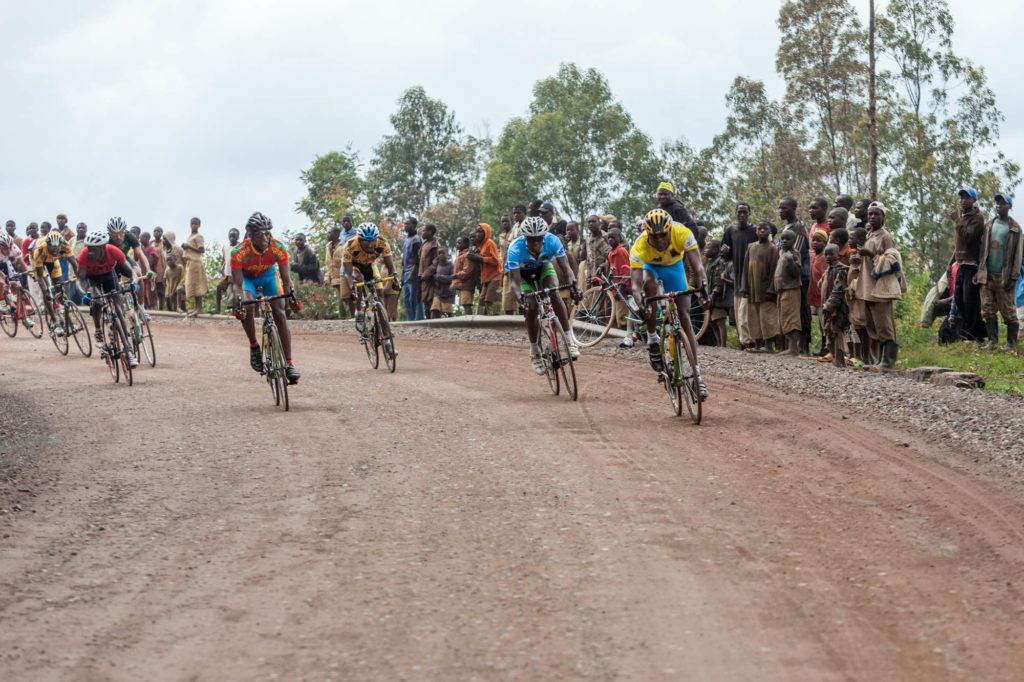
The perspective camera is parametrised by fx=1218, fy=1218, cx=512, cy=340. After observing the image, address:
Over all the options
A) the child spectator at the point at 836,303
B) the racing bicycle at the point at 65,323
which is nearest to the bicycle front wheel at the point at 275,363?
the child spectator at the point at 836,303

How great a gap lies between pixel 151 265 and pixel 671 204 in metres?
18.6

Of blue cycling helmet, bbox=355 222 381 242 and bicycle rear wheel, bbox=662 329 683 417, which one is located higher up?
blue cycling helmet, bbox=355 222 381 242

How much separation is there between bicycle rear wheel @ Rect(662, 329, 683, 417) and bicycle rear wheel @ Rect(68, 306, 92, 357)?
12.2 m

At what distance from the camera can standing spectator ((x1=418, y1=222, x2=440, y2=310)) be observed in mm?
24516

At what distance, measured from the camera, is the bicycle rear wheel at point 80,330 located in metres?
20.6

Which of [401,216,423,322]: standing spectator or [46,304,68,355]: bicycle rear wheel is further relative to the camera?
[401,216,423,322]: standing spectator

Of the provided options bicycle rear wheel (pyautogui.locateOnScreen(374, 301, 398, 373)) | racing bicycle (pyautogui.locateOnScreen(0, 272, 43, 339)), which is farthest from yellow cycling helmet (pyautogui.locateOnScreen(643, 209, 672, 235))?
racing bicycle (pyautogui.locateOnScreen(0, 272, 43, 339))

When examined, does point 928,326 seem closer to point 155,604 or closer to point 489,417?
point 489,417

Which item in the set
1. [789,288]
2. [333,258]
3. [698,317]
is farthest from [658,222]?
[333,258]

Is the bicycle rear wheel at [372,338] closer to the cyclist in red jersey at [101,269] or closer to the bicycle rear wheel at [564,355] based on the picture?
the cyclist in red jersey at [101,269]

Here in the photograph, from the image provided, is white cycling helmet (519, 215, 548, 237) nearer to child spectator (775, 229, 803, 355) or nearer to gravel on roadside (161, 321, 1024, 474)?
gravel on roadside (161, 321, 1024, 474)

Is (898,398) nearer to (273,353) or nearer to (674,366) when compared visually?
(674,366)

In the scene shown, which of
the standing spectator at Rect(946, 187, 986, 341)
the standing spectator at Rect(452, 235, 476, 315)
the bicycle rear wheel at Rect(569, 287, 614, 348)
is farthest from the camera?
the standing spectator at Rect(452, 235, 476, 315)

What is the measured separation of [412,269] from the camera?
24844mm
